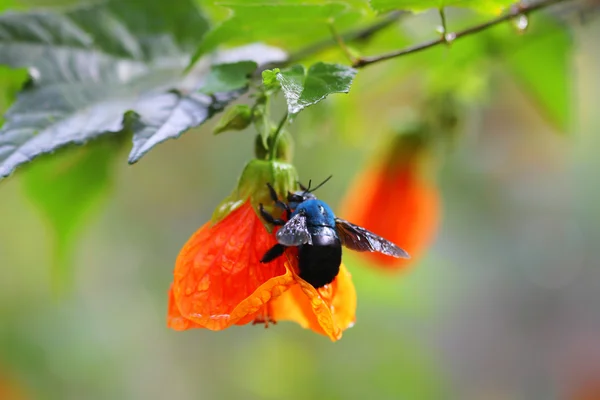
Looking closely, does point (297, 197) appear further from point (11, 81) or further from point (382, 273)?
point (382, 273)

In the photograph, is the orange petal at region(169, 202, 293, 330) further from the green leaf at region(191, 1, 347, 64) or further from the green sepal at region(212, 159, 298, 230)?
the green leaf at region(191, 1, 347, 64)

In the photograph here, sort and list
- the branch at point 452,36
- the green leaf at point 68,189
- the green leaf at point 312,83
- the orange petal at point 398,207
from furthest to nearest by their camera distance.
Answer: the orange petal at point 398,207 < the green leaf at point 68,189 < the branch at point 452,36 < the green leaf at point 312,83

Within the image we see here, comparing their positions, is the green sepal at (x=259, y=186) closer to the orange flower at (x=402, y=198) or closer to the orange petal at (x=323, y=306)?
the orange petal at (x=323, y=306)

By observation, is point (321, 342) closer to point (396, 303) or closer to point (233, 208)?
point (396, 303)

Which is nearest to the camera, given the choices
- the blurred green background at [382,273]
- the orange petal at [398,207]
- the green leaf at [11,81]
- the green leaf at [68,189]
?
the green leaf at [11,81]

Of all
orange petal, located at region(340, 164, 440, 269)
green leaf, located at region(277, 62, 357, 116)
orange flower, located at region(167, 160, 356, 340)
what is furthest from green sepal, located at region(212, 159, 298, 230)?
orange petal, located at region(340, 164, 440, 269)

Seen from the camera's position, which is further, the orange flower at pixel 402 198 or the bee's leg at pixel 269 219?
the orange flower at pixel 402 198

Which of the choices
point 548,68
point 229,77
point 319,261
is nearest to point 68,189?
point 229,77

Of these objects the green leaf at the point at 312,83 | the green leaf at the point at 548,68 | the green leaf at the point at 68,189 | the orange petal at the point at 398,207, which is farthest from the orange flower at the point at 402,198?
the green leaf at the point at 312,83
